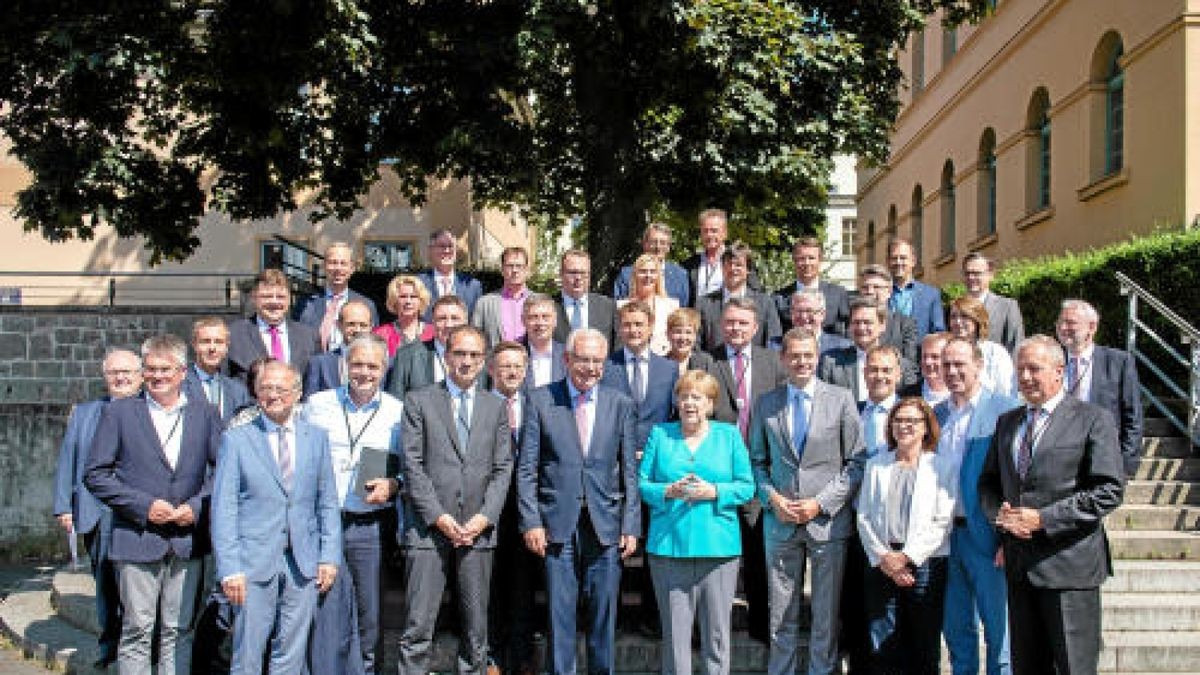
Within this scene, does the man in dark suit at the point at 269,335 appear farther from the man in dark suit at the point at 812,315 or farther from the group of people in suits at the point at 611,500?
the man in dark suit at the point at 812,315

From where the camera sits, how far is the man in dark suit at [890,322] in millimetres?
7422

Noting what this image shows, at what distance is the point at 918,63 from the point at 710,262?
887 inches

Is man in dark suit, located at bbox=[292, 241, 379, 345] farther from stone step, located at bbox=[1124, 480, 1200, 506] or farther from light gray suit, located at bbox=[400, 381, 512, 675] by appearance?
stone step, located at bbox=[1124, 480, 1200, 506]

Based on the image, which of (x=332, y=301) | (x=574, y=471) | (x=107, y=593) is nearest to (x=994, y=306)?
(x=574, y=471)

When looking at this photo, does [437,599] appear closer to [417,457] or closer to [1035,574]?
[417,457]

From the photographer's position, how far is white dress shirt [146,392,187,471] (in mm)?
6086

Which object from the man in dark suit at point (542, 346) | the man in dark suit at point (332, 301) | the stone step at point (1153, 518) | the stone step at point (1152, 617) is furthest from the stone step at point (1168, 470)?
the man in dark suit at point (332, 301)

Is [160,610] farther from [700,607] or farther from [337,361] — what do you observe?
[700,607]

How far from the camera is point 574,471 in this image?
20.1 ft

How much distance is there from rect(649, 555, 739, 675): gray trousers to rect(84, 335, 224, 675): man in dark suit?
2.64 meters

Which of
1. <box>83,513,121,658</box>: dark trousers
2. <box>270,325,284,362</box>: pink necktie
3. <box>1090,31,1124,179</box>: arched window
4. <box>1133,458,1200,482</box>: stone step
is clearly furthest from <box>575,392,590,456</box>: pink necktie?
<box>1090,31,1124,179</box>: arched window

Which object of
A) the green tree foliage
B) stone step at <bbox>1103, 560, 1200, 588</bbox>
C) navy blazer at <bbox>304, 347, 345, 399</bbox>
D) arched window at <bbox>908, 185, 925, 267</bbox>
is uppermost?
arched window at <bbox>908, 185, 925, 267</bbox>

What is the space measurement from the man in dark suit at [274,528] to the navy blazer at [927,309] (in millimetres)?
4601

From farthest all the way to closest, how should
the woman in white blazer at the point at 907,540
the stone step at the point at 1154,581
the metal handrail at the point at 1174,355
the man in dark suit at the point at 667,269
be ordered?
the metal handrail at the point at 1174,355, the man in dark suit at the point at 667,269, the stone step at the point at 1154,581, the woman in white blazer at the point at 907,540
